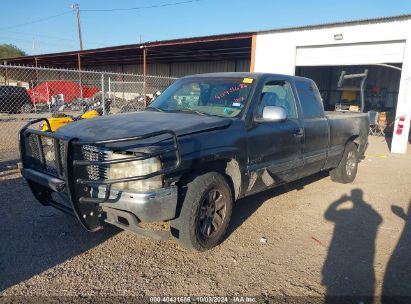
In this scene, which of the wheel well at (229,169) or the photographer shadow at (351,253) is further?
the wheel well at (229,169)

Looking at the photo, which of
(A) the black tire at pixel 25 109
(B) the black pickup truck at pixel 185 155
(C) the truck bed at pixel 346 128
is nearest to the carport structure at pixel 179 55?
(A) the black tire at pixel 25 109

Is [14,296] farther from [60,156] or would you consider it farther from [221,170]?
[221,170]

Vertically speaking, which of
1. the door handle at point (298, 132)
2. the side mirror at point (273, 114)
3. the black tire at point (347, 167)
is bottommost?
the black tire at point (347, 167)

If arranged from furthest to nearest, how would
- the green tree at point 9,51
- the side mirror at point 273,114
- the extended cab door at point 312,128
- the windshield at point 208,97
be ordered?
the green tree at point 9,51 → the extended cab door at point 312,128 → the windshield at point 208,97 → the side mirror at point 273,114

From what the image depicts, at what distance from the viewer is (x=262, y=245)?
4051 millimetres

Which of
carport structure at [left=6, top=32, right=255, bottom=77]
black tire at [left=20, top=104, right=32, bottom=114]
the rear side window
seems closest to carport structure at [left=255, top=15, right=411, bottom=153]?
carport structure at [left=6, top=32, right=255, bottom=77]

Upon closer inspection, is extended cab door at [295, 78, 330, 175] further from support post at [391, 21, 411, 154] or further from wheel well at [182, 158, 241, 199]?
support post at [391, 21, 411, 154]

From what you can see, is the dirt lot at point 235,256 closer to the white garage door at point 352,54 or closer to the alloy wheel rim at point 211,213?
the alloy wheel rim at point 211,213

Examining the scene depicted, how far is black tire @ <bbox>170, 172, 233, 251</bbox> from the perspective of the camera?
3449 millimetres

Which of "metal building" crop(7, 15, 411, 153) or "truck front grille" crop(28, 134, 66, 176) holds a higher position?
"metal building" crop(7, 15, 411, 153)

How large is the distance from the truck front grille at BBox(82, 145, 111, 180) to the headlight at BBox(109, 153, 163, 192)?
0.07 meters

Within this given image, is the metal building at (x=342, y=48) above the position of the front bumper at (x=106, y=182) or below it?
above

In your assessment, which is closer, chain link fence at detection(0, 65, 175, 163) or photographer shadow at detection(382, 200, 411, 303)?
photographer shadow at detection(382, 200, 411, 303)

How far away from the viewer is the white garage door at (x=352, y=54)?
438 inches
